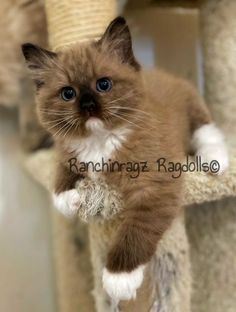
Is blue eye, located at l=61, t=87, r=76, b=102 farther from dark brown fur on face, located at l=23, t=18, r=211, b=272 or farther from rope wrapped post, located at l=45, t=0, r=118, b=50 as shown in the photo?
rope wrapped post, located at l=45, t=0, r=118, b=50

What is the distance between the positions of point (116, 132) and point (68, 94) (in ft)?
0.35

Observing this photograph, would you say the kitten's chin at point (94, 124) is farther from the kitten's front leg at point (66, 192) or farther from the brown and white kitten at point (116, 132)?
the kitten's front leg at point (66, 192)

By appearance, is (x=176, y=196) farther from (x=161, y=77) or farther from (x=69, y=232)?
(x=69, y=232)

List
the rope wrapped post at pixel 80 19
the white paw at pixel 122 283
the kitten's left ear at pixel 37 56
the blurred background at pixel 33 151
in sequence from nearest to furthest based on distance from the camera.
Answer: the white paw at pixel 122 283
the kitten's left ear at pixel 37 56
the rope wrapped post at pixel 80 19
the blurred background at pixel 33 151

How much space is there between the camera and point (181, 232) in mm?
975

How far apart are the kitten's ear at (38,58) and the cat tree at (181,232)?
136 mm

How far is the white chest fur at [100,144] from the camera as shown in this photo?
83 centimetres

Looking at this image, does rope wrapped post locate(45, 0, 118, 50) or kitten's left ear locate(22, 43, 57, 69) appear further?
rope wrapped post locate(45, 0, 118, 50)

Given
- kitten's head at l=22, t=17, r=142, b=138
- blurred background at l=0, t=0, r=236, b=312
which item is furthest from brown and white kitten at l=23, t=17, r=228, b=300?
blurred background at l=0, t=0, r=236, b=312

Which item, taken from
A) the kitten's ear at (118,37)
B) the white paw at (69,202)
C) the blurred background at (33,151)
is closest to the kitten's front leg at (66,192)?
the white paw at (69,202)

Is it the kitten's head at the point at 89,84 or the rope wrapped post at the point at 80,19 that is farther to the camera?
the rope wrapped post at the point at 80,19

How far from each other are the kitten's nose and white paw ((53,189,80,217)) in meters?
0.17

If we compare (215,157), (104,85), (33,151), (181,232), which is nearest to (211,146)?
(215,157)

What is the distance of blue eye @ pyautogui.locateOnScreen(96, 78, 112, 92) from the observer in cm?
79
